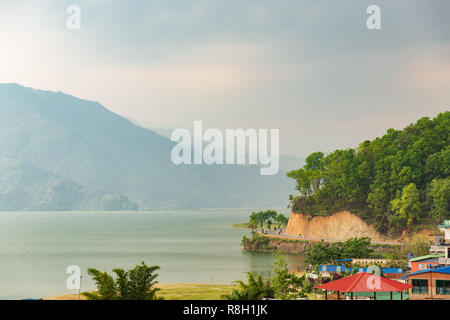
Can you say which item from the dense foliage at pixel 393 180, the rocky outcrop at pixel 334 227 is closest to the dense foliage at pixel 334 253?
the dense foliage at pixel 393 180

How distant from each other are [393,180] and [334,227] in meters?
8.55

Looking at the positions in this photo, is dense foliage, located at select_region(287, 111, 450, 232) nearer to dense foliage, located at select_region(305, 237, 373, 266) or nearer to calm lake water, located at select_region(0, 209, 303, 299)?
calm lake water, located at select_region(0, 209, 303, 299)

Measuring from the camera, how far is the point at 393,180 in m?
55.9

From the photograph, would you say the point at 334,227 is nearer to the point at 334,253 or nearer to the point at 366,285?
the point at 334,253

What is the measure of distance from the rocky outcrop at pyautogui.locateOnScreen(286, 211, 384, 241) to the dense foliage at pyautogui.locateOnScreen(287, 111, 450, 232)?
28.0 inches

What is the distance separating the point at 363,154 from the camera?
2430 inches

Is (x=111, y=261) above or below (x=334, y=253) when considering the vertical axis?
below

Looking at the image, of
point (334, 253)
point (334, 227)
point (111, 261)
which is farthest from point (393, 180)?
point (111, 261)

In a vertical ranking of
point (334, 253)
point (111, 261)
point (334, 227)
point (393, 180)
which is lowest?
point (111, 261)

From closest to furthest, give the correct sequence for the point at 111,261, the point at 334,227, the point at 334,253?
1. the point at 334,253
2. the point at 111,261
3. the point at 334,227

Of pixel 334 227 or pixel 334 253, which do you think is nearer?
pixel 334 253
